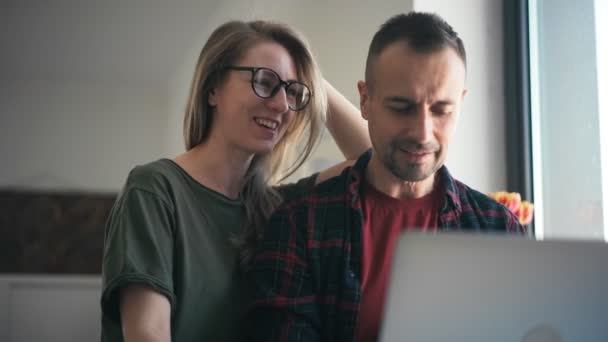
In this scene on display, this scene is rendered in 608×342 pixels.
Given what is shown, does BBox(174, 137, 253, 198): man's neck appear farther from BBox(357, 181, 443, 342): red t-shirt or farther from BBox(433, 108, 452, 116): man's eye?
BBox(433, 108, 452, 116): man's eye

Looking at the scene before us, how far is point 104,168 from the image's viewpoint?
112 inches

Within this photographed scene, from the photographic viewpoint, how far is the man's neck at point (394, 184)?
1344mm

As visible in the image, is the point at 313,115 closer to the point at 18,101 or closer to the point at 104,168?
the point at 104,168

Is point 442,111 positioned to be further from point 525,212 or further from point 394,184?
point 525,212

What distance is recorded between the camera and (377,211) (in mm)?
1342

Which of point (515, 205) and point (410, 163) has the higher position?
point (410, 163)

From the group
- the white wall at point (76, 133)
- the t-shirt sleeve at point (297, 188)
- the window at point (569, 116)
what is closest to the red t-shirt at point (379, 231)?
the t-shirt sleeve at point (297, 188)

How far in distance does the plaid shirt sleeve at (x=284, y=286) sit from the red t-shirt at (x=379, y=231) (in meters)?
0.10

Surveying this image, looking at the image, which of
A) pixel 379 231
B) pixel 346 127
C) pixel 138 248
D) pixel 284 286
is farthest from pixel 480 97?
pixel 138 248

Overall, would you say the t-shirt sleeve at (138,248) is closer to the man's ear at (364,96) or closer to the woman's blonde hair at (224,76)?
the woman's blonde hair at (224,76)

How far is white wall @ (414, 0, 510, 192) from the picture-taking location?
2.56 metres

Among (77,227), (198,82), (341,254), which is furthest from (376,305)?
(77,227)

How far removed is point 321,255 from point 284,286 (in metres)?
0.10

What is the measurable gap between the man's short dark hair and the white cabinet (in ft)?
6.48
